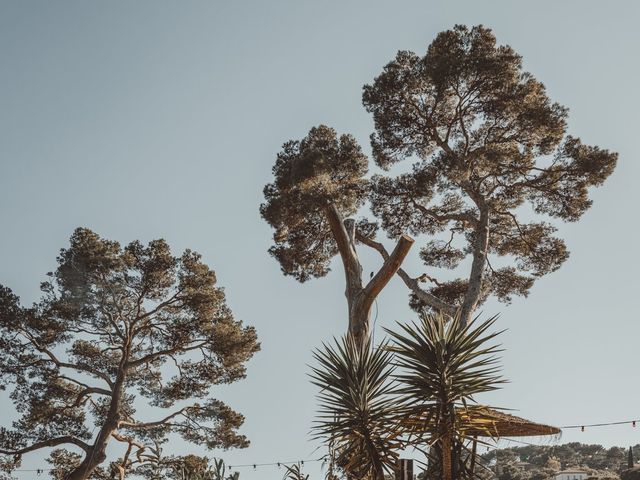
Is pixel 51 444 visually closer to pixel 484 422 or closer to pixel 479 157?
pixel 479 157

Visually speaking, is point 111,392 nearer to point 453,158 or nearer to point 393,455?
point 453,158

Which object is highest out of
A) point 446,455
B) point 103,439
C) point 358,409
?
point 103,439

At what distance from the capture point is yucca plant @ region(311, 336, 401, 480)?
4641mm

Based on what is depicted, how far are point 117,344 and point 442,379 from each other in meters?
14.3

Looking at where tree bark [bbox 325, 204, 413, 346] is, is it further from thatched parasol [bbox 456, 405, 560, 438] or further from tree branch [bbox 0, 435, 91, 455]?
tree branch [bbox 0, 435, 91, 455]

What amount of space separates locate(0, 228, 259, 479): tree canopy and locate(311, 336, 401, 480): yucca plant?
10889 millimetres

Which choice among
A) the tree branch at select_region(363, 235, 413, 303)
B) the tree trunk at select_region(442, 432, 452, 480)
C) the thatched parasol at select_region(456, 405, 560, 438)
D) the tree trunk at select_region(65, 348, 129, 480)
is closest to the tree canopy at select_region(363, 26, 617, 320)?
the tree branch at select_region(363, 235, 413, 303)

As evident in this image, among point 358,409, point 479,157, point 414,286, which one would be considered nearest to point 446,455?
point 358,409

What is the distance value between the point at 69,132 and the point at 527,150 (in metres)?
10.1

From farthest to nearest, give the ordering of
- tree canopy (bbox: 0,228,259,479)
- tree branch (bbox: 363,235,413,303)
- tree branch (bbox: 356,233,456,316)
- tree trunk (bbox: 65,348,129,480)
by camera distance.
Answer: tree canopy (bbox: 0,228,259,479) < tree trunk (bbox: 65,348,129,480) < tree branch (bbox: 356,233,456,316) < tree branch (bbox: 363,235,413,303)

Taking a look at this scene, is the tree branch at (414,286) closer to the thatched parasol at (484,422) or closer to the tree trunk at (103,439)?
the thatched parasol at (484,422)

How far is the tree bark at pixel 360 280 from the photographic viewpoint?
861 cm

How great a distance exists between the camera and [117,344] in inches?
658

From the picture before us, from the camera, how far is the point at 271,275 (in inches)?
512
